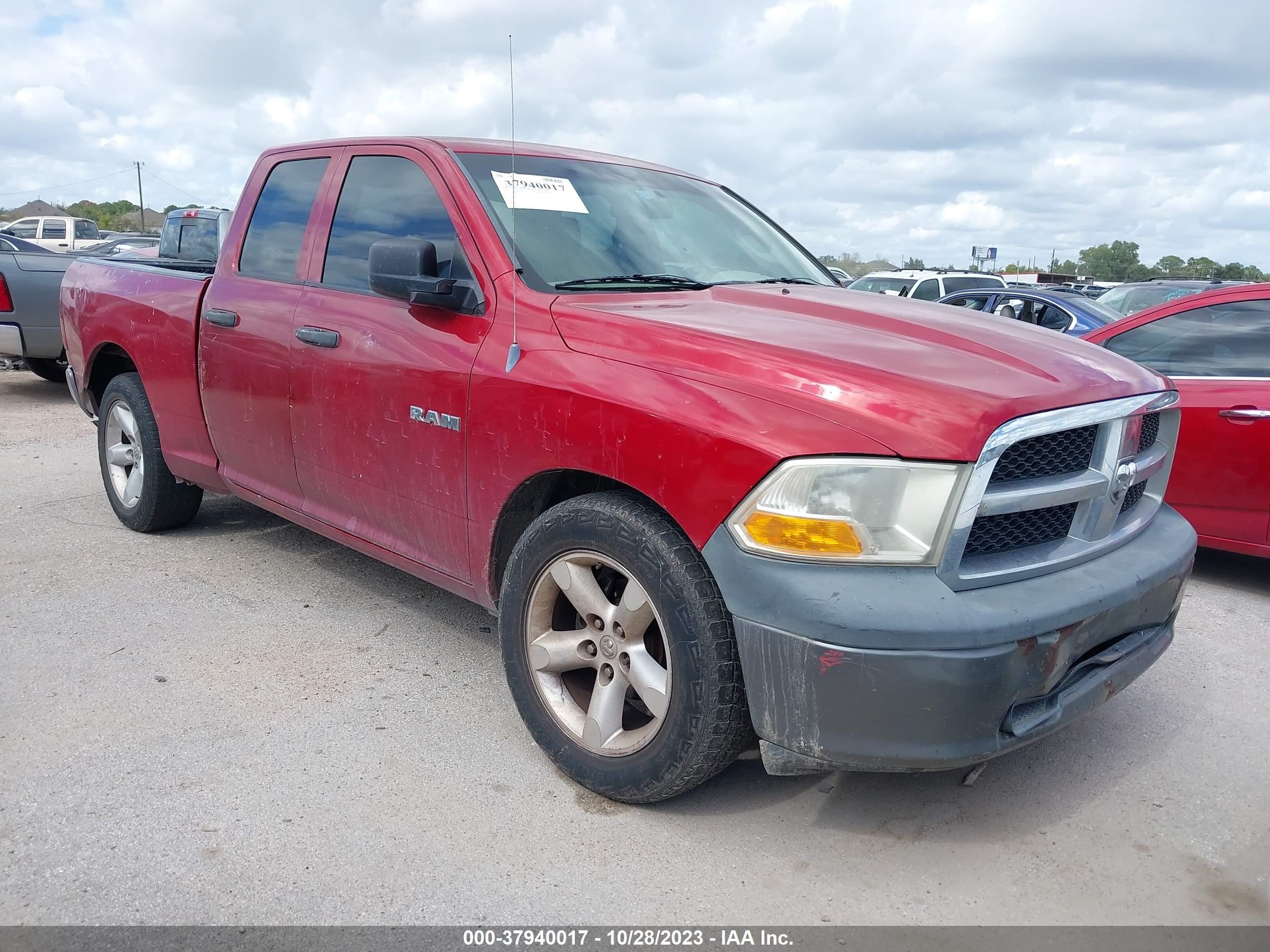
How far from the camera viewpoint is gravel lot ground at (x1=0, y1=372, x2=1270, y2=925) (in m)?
2.50

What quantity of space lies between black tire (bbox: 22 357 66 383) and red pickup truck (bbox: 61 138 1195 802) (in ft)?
21.4

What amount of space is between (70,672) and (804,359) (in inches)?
114

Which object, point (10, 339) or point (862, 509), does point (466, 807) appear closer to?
point (862, 509)

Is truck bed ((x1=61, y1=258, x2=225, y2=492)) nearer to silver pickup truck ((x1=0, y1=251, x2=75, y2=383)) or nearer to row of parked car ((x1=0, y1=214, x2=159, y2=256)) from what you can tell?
silver pickup truck ((x1=0, y1=251, x2=75, y2=383))

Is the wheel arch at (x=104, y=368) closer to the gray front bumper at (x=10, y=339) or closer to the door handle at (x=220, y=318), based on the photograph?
the door handle at (x=220, y=318)

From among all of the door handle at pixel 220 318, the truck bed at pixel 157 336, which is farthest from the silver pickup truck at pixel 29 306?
the door handle at pixel 220 318

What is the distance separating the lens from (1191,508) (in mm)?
4793

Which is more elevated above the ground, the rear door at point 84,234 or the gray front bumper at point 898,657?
the rear door at point 84,234

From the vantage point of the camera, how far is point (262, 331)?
13.3 feet

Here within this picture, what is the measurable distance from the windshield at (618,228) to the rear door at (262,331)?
0.96 meters

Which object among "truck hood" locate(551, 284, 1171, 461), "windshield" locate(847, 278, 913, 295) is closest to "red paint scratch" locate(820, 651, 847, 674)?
"truck hood" locate(551, 284, 1171, 461)

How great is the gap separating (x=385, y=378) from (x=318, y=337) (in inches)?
18.6

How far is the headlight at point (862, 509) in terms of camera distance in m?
2.32

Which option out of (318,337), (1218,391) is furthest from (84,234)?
(1218,391)
